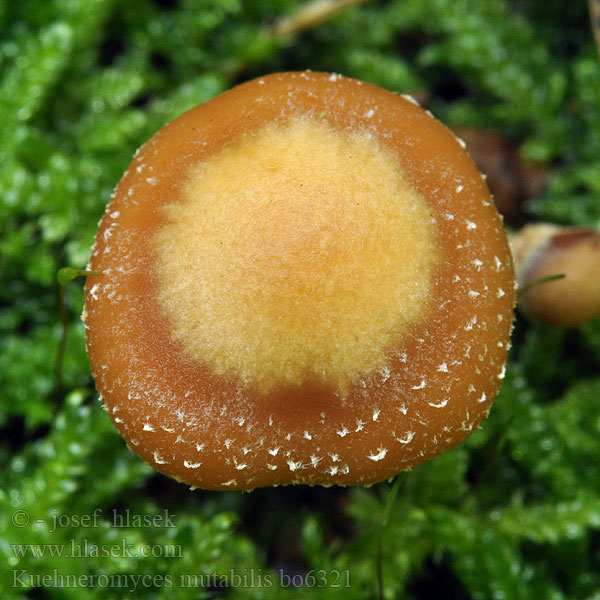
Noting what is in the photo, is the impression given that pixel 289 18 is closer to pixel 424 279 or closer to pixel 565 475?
pixel 424 279

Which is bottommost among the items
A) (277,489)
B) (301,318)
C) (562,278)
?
(277,489)

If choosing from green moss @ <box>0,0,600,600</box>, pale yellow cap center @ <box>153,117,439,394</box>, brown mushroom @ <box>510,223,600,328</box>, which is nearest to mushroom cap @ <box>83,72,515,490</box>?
pale yellow cap center @ <box>153,117,439,394</box>

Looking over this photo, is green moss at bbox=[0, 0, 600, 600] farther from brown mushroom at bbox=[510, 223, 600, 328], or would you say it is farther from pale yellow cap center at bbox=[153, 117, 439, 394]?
pale yellow cap center at bbox=[153, 117, 439, 394]

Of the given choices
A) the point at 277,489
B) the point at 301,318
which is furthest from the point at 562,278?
the point at 277,489

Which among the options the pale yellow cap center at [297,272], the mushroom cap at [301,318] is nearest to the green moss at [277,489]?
the mushroom cap at [301,318]

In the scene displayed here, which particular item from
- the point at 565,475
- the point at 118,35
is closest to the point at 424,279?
the point at 565,475

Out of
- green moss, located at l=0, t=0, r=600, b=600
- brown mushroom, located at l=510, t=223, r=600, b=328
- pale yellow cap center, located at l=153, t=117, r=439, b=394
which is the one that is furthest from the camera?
brown mushroom, located at l=510, t=223, r=600, b=328

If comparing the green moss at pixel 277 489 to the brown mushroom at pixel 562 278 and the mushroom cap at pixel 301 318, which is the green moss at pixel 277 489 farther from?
A: the mushroom cap at pixel 301 318

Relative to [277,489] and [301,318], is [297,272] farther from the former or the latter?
[277,489]
